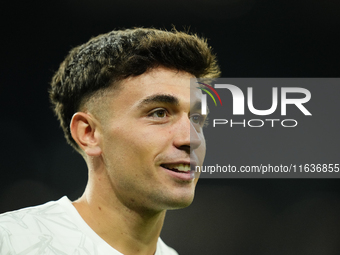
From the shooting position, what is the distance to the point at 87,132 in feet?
5.37

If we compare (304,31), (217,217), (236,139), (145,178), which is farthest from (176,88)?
(304,31)

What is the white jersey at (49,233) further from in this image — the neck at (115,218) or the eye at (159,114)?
the eye at (159,114)

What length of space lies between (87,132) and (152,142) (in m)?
0.38

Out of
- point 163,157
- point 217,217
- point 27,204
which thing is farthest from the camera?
point 217,217

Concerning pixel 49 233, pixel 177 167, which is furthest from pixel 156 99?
pixel 49 233

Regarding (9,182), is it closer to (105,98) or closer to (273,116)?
(105,98)

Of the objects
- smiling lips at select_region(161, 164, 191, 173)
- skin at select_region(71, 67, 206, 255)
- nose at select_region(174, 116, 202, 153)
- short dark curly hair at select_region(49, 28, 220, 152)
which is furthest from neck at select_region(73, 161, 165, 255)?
short dark curly hair at select_region(49, 28, 220, 152)

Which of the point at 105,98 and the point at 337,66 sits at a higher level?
the point at 337,66

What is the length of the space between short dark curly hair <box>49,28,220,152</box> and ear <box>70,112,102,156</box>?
0.11m

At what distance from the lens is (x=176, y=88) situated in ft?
5.16

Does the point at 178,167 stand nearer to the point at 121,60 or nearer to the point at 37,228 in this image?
the point at 121,60

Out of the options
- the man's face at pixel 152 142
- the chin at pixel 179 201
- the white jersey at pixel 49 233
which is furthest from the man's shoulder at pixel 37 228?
the chin at pixel 179 201

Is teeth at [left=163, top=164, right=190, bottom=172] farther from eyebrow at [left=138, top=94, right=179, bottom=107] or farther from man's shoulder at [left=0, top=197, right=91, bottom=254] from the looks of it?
man's shoulder at [left=0, top=197, right=91, bottom=254]

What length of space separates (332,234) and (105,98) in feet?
11.7
